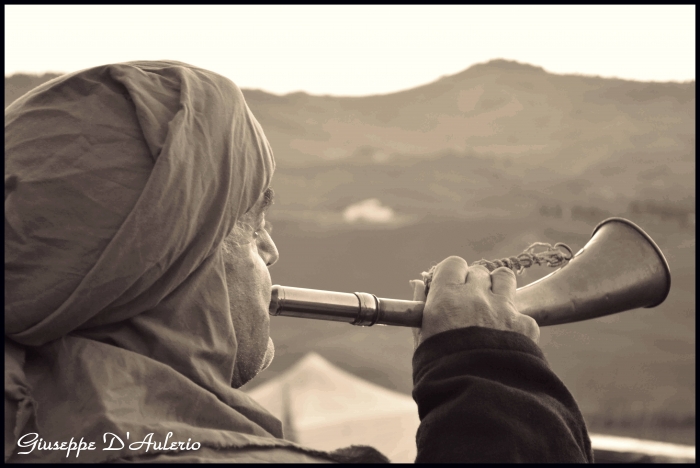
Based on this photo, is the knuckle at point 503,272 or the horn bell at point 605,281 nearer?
the knuckle at point 503,272

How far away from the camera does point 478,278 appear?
170cm

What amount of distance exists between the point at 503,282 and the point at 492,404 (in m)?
0.41

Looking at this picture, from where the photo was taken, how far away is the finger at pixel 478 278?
5.50 feet

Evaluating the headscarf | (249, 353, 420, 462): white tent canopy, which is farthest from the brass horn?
(249, 353, 420, 462): white tent canopy

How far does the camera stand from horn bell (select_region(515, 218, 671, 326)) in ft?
6.17

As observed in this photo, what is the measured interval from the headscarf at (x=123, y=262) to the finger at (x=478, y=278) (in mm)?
546

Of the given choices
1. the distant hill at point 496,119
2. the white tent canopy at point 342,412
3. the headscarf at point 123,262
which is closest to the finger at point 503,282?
the headscarf at point 123,262

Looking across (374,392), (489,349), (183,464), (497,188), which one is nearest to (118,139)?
(183,464)

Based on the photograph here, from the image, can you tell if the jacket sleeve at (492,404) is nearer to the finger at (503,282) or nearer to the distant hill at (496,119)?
the finger at (503,282)

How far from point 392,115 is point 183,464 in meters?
7.76

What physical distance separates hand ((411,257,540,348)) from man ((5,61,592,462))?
112mm

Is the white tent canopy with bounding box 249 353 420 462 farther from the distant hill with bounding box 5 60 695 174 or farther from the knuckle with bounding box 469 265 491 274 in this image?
the knuckle with bounding box 469 265 491 274

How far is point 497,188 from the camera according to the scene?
855 cm

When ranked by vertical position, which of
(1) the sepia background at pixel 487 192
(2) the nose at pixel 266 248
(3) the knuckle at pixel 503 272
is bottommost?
(1) the sepia background at pixel 487 192
